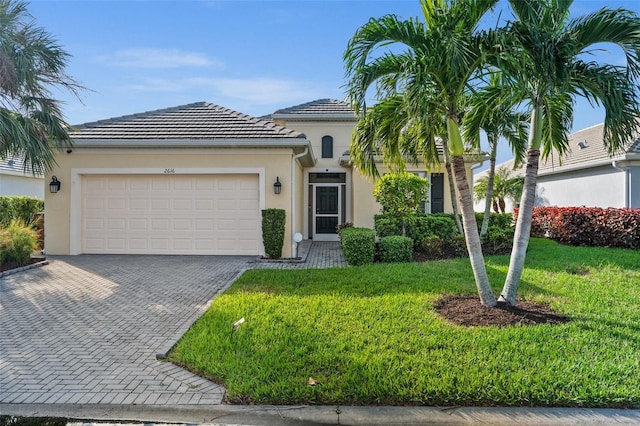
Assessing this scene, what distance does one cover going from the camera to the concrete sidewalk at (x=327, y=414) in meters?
3.09

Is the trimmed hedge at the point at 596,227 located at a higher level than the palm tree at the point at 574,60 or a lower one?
lower

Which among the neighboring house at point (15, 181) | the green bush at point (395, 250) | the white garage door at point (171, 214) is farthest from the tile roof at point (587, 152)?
the neighboring house at point (15, 181)

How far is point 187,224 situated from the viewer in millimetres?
11023

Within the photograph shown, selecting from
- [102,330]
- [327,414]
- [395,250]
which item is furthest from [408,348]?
[395,250]

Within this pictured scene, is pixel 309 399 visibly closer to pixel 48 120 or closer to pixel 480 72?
pixel 480 72

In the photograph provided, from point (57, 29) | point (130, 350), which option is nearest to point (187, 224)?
point (57, 29)

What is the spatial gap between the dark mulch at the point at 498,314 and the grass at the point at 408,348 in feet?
0.63

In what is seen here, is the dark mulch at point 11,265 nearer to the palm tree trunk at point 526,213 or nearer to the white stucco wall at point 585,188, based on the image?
the palm tree trunk at point 526,213

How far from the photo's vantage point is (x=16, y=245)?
9.31 metres

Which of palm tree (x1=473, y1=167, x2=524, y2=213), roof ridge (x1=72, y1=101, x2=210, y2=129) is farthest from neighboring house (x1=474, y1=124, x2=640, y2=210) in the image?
roof ridge (x1=72, y1=101, x2=210, y2=129)

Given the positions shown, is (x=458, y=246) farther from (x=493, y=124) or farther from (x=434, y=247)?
(x=493, y=124)

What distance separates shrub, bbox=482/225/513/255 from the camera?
11.0 metres

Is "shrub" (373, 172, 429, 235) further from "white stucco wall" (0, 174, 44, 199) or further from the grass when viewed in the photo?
"white stucco wall" (0, 174, 44, 199)

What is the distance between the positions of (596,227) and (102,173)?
15.5 m
